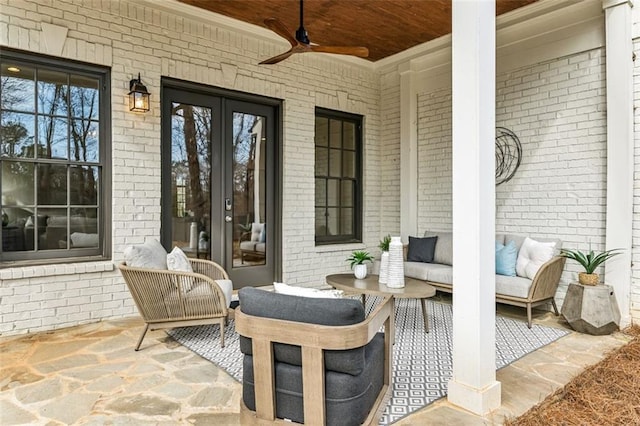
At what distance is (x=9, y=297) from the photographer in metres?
3.61

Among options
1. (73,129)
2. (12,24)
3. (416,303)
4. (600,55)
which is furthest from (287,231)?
(600,55)

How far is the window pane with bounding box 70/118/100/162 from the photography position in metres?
4.04

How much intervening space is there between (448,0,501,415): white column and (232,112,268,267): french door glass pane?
11.0ft

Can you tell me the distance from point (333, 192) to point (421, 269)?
192 cm

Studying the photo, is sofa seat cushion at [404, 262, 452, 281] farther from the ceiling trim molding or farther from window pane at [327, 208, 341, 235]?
the ceiling trim molding

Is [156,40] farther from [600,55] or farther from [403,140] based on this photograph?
[600,55]

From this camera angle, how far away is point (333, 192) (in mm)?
6234

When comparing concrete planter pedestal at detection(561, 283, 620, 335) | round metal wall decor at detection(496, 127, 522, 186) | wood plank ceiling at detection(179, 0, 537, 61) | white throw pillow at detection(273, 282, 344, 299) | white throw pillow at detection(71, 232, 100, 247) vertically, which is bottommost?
concrete planter pedestal at detection(561, 283, 620, 335)

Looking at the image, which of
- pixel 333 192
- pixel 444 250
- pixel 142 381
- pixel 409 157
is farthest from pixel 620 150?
pixel 142 381

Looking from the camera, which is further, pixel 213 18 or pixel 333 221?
pixel 333 221

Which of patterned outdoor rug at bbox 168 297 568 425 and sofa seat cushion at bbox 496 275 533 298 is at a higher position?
sofa seat cushion at bbox 496 275 533 298

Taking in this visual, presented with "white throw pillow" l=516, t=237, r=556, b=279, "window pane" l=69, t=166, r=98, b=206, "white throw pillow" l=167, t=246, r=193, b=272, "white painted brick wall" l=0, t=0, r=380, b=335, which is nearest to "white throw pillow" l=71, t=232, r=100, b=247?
"white painted brick wall" l=0, t=0, r=380, b=335

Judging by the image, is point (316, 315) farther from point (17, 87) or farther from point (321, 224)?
point (321, 224)

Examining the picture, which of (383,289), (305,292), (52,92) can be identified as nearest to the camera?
(305,292)
